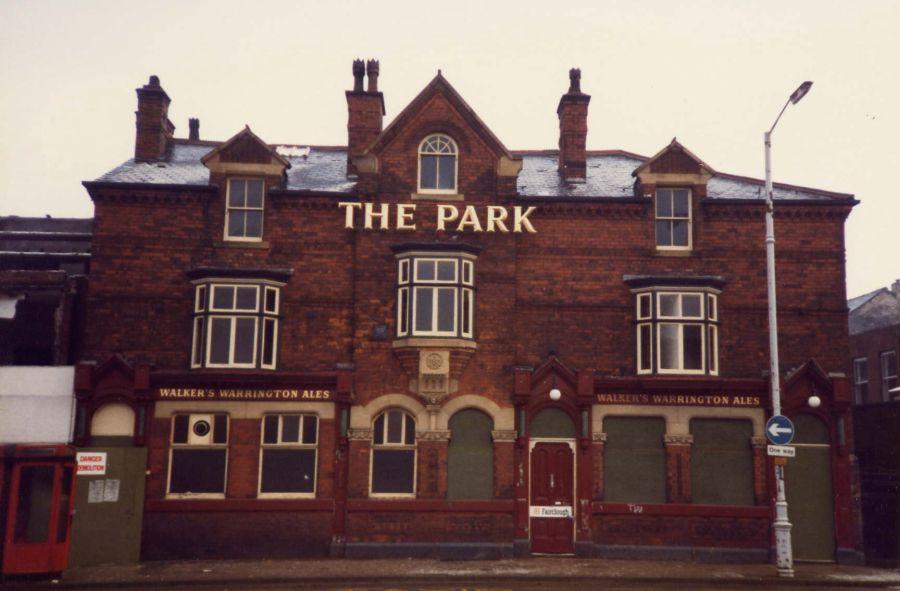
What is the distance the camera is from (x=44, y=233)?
24.6 metres

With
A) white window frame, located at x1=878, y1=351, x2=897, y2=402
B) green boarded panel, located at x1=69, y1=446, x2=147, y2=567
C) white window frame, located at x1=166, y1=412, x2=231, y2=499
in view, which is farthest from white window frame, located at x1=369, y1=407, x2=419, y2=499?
white window frame, located at x1=878, y1=351, x2=897, y2=402

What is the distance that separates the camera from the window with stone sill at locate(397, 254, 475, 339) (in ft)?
66.9

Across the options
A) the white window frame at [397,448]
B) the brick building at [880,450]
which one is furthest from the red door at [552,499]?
the brick building at [880,450]

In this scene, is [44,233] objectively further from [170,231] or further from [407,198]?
[407,198]

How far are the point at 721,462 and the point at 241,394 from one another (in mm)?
12718

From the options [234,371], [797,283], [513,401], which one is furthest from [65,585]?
[797,283]

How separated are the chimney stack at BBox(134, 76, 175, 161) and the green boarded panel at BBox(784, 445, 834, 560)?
20.0m

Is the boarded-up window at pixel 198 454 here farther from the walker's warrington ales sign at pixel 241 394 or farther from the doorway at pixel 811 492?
the doorway at pixel 811 492

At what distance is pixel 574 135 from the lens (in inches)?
917

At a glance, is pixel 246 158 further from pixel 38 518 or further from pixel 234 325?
pixel 38 518

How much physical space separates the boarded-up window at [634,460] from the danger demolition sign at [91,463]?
1275cm

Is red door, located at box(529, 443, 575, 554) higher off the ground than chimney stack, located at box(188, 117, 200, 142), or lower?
lower

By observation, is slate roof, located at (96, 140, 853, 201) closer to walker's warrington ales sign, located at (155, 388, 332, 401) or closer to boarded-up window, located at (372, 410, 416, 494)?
walker's warrington ales sign, located at (155, 388, 332, 401)

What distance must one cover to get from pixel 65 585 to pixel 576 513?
12.0m
